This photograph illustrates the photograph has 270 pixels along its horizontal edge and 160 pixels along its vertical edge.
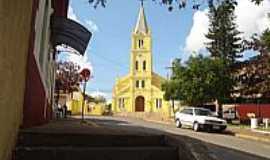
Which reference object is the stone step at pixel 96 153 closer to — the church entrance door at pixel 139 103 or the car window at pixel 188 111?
the car window at pixel 188 111

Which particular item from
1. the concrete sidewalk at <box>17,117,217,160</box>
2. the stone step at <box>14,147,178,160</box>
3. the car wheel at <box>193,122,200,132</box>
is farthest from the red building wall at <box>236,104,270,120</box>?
the stone step at <box>14,147,178,160</box>

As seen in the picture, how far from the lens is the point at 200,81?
127 feet

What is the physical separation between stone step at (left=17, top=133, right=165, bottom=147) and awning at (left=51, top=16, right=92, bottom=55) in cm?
824

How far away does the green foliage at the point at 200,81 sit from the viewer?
38.7 metres

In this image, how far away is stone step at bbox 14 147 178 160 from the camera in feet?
18.5

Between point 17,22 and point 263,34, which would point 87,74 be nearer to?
point 17,22

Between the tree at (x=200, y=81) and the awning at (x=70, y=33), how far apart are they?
22472mm

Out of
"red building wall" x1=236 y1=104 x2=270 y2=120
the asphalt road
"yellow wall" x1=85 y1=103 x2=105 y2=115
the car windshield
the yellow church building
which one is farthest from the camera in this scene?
the yellow church building

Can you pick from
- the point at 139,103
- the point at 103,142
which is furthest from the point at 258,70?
the point at 139,103

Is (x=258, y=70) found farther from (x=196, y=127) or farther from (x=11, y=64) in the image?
(x=11, y=64)

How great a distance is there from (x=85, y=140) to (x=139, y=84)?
72.4 m

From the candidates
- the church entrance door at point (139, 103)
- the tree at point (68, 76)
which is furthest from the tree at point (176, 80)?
the church entrance door at point (139, 103)

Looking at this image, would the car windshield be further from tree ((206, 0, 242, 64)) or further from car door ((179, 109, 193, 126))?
tree ((206, 0, 242, 64))

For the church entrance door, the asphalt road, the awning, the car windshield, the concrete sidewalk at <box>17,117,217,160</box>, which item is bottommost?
Result: the asphalt road
